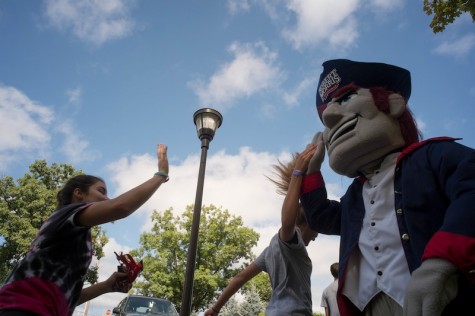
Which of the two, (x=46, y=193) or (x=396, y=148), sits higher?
(x=46, y=193)

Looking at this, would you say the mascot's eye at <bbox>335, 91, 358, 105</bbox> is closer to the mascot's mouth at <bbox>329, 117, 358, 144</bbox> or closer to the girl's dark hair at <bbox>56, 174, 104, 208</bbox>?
the mascot's mouth at <bbox>329, 117, 358, 144</bbox>

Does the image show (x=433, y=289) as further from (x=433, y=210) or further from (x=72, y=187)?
(x=72, y=187)

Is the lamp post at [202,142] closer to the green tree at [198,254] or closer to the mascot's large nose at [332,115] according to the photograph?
the mascot's large nose at [332,115]

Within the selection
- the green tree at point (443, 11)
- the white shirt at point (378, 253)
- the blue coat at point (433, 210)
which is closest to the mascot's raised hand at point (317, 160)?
the blue coat at point (433, 210)

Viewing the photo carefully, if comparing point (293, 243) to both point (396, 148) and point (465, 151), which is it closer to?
point (396, 148)

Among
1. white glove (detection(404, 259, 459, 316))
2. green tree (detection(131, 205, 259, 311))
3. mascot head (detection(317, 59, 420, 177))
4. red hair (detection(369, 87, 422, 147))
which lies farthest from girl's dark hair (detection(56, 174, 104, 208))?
green tree (detection(131, 205, 259, 311))

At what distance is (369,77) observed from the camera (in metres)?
2.33

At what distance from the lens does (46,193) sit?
783 inches

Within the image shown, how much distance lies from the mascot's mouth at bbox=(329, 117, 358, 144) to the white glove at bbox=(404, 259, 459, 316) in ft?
3.51

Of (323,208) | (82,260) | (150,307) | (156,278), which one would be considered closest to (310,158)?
(323,208)

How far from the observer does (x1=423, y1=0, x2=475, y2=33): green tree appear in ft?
16.5

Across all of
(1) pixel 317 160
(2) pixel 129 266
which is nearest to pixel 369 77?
(1) pixel 317 160

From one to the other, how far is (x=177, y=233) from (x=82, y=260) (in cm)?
1998

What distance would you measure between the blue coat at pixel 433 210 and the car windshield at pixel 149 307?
808cm
